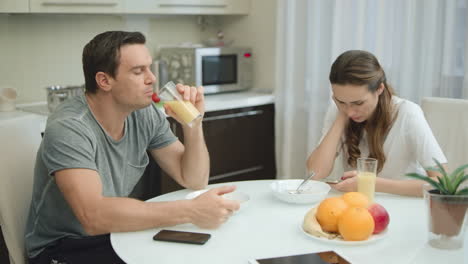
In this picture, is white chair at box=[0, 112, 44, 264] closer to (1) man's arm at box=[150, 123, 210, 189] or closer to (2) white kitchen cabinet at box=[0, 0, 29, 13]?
(1) man's arm at box=[150, 123, 210, 189]

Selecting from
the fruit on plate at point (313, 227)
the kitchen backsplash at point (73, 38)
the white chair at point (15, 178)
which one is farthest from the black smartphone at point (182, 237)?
the kitchen backsplash at point (73, 38)

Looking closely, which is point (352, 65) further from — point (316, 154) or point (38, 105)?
point (38, 105)

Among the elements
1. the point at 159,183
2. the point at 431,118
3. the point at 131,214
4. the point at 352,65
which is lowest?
the point at 159,183

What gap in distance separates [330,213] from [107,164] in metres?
0.81

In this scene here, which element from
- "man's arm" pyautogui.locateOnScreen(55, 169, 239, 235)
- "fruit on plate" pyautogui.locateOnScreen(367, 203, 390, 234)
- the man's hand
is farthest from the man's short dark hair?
"fruit on plate" pyautogui.locateOnScreen(367, 203, 390, 234)

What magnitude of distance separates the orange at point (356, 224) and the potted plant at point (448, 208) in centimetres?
15

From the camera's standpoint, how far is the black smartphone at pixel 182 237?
4.47 feet

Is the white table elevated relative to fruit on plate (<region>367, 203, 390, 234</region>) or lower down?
lower down

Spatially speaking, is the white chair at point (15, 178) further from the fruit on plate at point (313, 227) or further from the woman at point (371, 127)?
the woman at point (371, 127)

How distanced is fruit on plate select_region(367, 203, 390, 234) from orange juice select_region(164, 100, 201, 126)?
0.63 m

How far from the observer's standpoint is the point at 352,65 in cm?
199

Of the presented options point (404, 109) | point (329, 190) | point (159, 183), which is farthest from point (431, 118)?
point (159, 183)

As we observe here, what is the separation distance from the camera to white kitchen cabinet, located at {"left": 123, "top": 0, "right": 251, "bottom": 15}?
324 centimetres

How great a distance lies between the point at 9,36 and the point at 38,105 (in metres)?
0.41
